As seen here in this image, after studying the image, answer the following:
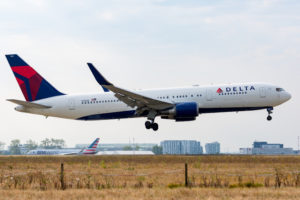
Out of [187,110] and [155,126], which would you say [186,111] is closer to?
[187,110]

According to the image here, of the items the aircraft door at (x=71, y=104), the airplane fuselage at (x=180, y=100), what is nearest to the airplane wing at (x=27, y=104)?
the airplane fuselage at (x=180, y=100)

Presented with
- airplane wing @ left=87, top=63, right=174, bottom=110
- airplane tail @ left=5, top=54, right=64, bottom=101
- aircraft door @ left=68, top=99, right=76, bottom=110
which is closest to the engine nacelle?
airplane wing @ left=87, top=63, right=174, bottom=110

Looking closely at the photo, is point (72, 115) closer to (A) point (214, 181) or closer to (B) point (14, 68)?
(B) point (14, 68)

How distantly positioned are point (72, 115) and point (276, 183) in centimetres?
3301

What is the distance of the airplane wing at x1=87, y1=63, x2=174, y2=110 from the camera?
147ft

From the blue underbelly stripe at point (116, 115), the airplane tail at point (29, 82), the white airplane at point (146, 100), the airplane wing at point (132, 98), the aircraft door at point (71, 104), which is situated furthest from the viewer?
the airplane tail at point (29, 82)

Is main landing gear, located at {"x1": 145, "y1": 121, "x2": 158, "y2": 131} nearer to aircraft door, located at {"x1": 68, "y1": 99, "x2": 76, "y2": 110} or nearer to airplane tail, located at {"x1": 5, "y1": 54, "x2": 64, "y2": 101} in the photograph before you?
aircraft door, located at {"x1": 68, "y1": 99, "x2": 76, "y2": 110}

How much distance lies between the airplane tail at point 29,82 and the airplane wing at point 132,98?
8.95 metres

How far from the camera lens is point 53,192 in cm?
1942

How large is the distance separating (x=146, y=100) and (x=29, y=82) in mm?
14681

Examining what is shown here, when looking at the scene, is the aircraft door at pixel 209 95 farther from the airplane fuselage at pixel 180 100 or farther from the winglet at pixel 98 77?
the winglet at pixel 98 77

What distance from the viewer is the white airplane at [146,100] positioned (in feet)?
153

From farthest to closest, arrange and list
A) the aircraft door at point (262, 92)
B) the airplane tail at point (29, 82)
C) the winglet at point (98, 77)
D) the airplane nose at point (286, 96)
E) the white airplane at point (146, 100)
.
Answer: the airplane tail at point (29, 82) → the airplane nose at point (286, 96) → the aircraft door at point (262, 92) → the white airplane at point (146, 100) → the winglet at point (98, 77)

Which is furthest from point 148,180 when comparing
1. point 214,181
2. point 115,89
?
point 115,89
